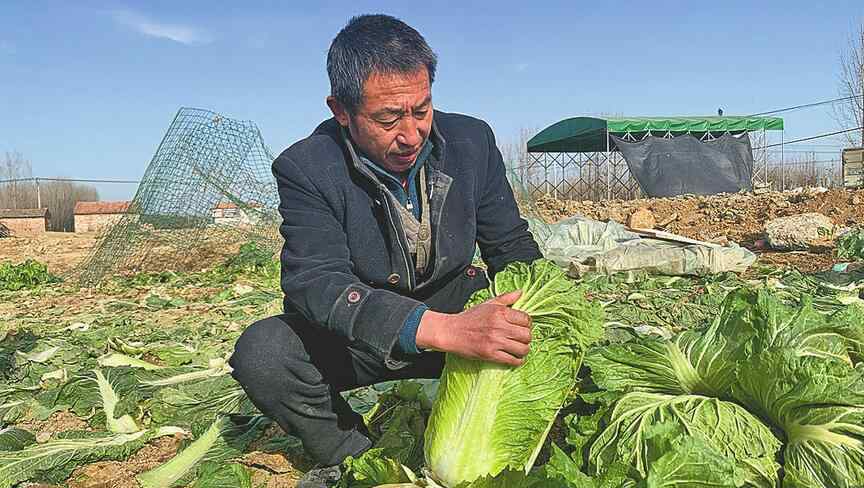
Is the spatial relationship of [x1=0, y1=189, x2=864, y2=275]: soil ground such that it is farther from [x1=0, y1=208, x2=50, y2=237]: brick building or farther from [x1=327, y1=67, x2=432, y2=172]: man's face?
[x1=327, y1=67, x2=432, y2=172]: man's face

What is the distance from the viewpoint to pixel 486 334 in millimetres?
2744

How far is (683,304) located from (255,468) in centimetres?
561

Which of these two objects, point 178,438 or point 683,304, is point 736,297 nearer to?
point 178,438

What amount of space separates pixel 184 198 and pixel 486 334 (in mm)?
10219

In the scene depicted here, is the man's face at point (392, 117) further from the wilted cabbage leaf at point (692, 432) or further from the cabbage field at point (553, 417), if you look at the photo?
the wilted cabbage leaf at point (692, 432)

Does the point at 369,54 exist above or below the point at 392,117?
above

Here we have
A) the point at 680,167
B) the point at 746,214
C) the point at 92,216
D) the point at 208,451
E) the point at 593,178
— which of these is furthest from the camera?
the point at 593,178

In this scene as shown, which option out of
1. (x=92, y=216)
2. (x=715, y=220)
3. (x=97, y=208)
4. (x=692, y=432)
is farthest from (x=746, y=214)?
(x=97, y=208)

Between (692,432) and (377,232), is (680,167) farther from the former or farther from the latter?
(692,432)

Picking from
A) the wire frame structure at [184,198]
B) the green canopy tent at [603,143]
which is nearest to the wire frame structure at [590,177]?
the green canopy tent at [603,143]

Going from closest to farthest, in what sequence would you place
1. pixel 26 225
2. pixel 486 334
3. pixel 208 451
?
pixel 486 334 → pixel 208 451 → pixel 26 225

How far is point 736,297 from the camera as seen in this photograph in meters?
3.03

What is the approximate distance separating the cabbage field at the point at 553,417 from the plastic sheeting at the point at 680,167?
86.6 ft

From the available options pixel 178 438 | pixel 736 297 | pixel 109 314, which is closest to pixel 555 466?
pixel 736 297
